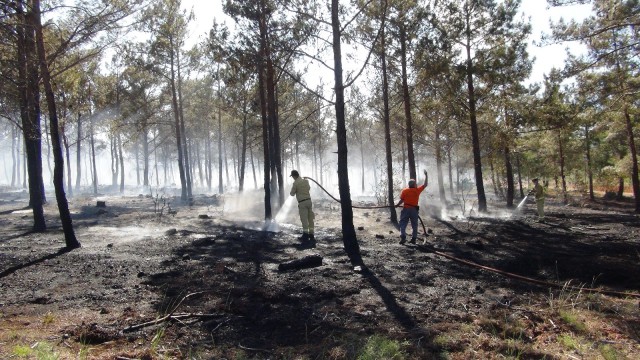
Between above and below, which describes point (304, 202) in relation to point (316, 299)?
above

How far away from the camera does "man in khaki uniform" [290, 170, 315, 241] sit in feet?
38.7

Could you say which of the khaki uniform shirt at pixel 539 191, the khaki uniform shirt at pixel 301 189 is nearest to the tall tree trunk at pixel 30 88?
the khaki uniform shirt at pixel 301 189

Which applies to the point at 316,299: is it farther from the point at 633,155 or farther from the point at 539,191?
the point at 633,155

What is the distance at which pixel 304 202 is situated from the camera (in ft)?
38.8

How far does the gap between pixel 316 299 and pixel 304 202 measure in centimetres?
585

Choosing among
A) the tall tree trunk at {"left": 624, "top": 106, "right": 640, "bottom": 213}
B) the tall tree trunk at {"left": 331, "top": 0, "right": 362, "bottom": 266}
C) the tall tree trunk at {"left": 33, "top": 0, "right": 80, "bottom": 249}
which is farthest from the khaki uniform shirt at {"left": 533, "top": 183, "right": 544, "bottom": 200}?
the tall tree trunk at {"left": 33, "top": 0, "right": 80, "bottom": 249}

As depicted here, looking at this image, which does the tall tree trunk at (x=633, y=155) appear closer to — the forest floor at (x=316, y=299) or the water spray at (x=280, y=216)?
the forest floor at (x=316, y=299)

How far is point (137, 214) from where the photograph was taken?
18.2 meters

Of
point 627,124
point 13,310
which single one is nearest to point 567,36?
point 627,124

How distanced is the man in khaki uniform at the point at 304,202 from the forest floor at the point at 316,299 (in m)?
0.54

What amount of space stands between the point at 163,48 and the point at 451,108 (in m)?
16.8

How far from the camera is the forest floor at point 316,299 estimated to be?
4.36m

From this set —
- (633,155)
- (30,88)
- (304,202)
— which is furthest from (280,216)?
(633,155)

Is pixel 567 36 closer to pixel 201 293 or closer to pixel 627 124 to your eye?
pixel 627 124
